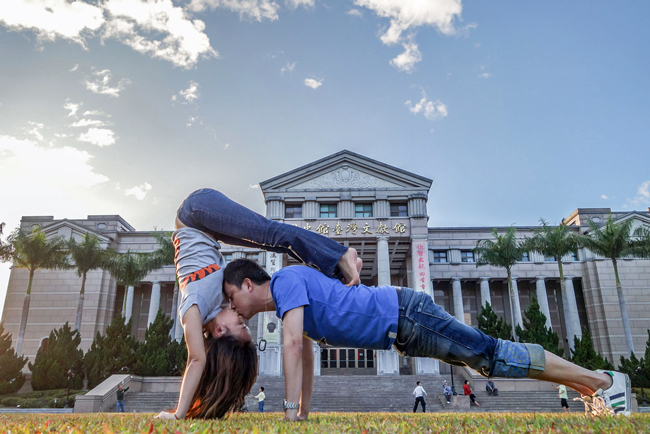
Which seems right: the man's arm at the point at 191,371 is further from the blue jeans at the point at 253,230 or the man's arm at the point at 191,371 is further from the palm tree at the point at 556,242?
the palm tree at the point at 556,242

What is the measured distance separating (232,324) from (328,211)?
29.5 metres

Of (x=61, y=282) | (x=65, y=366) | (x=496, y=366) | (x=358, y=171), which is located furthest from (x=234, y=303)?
(x=61, y=282)

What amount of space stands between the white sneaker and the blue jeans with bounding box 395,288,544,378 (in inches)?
21.6

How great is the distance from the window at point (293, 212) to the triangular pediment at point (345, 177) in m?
1.30

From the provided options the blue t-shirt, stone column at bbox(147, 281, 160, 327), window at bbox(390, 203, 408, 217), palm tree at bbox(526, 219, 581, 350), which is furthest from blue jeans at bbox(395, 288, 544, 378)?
stone column at bbox(147, 281, 160, 327)

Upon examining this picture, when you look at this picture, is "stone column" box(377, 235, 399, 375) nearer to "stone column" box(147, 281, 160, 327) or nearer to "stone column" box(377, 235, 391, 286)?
"stone column" box(377, 235, 391, 286)

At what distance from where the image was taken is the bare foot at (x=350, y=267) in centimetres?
380

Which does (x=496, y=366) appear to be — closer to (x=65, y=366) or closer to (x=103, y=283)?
(x=65, y=366)

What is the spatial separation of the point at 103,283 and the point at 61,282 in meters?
3.08

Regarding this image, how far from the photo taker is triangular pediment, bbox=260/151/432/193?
1302 inches

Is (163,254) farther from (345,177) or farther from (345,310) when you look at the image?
(345,310)

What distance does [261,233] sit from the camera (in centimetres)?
411

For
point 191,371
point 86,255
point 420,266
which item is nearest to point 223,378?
point 191,371

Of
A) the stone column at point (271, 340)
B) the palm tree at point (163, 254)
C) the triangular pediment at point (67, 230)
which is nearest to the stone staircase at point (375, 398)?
the stone column at point (271, 340)
